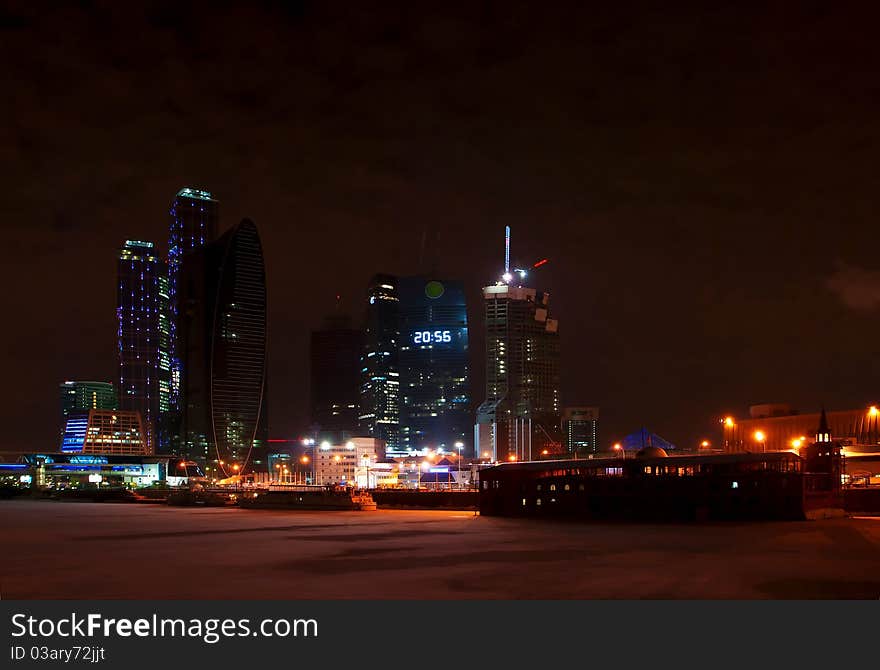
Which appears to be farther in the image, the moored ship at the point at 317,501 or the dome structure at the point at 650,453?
the moored ship at the point at 317,501

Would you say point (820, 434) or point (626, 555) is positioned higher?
point (820, 434)

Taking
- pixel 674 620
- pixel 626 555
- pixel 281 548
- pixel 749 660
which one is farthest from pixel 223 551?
pixel 749 660

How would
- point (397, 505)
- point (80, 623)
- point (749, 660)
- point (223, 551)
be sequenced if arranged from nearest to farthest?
1. point (749, 660)
2. point (80, 623)
3. point (223, 551)
4. point (397, 505)

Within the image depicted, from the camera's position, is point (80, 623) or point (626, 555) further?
point (626, 555)

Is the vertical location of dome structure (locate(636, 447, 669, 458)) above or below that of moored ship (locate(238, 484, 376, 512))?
above

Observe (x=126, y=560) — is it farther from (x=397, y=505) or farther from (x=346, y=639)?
(x=397, y=505)

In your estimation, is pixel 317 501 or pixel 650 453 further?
pixel 317 501

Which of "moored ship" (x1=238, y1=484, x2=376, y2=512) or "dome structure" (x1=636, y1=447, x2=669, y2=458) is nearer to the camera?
"dome structure" (x1=636, y1=447, x2=669, y2=458)

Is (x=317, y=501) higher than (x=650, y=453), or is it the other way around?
(x=650, y=453)

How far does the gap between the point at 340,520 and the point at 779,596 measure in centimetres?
6758

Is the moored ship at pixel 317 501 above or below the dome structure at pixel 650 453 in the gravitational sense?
below

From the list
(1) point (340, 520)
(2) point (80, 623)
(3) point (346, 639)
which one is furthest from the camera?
(1) point (340, 520)

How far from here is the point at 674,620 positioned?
3088 cm

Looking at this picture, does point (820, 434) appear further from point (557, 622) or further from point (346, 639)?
point (346, 639)
